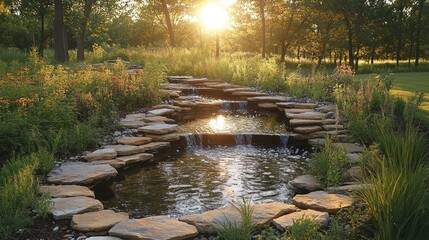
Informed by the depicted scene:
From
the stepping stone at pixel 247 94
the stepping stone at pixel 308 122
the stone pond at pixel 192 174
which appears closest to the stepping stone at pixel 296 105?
the stone pond at pixel 192 174

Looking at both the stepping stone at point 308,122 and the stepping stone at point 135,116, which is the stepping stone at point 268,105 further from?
the stepping stone at point 135,116

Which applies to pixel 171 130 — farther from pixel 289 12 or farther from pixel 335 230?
pixel 289 12

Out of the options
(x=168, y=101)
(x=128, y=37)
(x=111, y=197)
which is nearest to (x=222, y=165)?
(x=111, y=197)

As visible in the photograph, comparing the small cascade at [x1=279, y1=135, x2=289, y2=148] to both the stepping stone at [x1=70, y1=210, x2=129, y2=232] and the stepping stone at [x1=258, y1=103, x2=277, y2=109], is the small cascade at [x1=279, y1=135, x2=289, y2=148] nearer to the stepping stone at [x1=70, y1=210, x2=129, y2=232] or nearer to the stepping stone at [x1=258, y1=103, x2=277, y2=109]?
the stepping stone at [x1=258, y1=103, x2=277, y2=109]

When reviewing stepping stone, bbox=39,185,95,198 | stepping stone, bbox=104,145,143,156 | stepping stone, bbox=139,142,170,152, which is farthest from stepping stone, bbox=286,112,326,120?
stepping stone, bbox=39,185,95,198

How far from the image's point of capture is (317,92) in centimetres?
909

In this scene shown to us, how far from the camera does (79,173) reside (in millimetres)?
4422

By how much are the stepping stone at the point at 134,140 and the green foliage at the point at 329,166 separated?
8.70ft

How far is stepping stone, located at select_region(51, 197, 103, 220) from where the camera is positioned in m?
3.32

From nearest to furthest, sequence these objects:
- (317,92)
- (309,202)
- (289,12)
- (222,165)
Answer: (309,202) → (222,165) → (317,92) → (289,12)

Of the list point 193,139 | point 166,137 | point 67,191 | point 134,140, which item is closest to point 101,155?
point 134,140

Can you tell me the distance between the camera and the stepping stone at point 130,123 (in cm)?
659

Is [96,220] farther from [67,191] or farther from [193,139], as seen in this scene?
[193,139]

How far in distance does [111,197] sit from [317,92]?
630 centimetres
